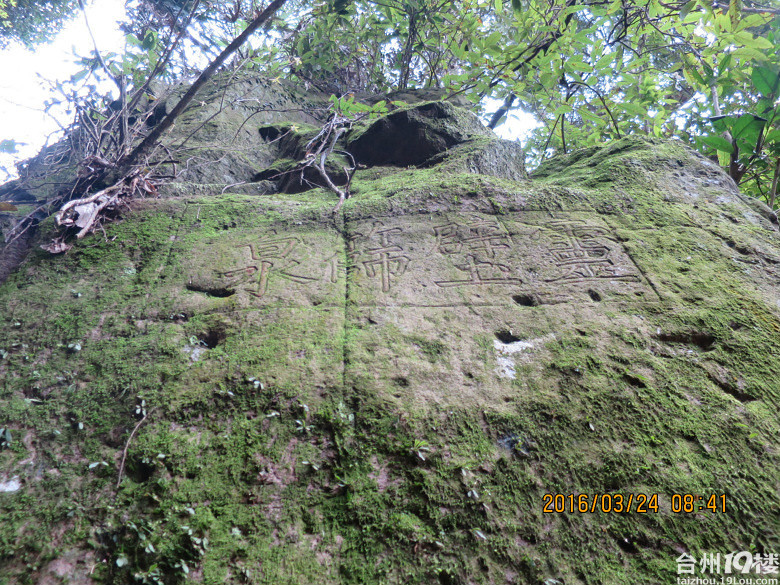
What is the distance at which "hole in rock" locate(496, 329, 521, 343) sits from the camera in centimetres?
201

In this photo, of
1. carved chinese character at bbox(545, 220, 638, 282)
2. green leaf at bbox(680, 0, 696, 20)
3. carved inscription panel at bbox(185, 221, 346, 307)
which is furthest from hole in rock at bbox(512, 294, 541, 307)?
green leaf at bbox(680, 0, 696, 20)

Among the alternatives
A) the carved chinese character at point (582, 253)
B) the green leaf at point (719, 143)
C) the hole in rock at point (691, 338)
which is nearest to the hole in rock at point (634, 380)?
the hole in rock at point (691, 338)

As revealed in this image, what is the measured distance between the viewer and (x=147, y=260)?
7.98 ft

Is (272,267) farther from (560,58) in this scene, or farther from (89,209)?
(560,58)

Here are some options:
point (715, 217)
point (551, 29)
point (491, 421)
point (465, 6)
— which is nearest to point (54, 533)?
point (491, 421)

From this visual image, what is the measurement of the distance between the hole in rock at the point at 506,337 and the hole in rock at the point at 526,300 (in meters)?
0.23

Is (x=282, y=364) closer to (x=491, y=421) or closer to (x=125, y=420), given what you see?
(x=125, y=420)

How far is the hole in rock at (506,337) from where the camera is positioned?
6.58ft

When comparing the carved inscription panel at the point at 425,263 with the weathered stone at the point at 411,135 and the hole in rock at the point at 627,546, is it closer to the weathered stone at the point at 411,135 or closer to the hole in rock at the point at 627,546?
the hole in rock at the point at 627,546

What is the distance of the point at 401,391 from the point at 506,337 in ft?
1.98
